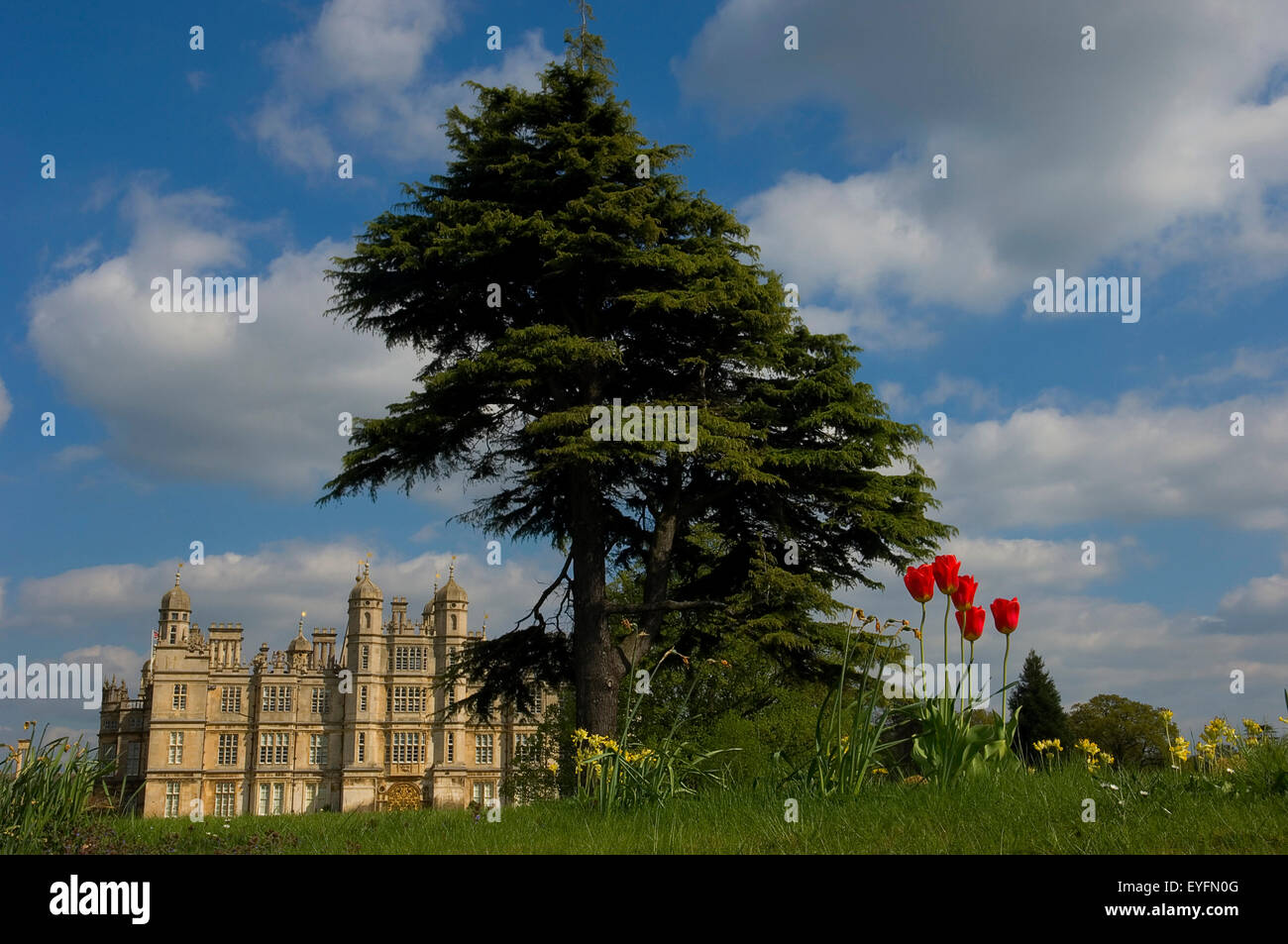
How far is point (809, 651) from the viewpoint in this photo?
12664 millimetres

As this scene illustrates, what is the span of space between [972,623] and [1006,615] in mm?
190

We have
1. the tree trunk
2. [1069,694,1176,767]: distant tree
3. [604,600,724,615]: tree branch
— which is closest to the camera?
the tree trunk

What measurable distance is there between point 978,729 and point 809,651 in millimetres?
6815

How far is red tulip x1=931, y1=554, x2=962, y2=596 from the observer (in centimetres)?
549

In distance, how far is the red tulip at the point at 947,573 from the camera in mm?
5492

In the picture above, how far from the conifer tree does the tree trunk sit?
4 cm

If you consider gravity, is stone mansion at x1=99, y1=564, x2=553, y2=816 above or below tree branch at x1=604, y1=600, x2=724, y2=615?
below

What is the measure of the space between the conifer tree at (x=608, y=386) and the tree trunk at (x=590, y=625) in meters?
0.04

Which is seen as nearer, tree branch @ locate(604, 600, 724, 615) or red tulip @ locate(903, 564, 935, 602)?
red tulip @ locate(903, 564, 935, 602)

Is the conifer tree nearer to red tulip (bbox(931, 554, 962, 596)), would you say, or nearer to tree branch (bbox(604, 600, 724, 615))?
tree branch (bbox(604, 600, 724, 615))

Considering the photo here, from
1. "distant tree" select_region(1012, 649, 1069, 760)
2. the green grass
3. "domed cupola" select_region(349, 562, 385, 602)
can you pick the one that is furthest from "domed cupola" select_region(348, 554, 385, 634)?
the green grass

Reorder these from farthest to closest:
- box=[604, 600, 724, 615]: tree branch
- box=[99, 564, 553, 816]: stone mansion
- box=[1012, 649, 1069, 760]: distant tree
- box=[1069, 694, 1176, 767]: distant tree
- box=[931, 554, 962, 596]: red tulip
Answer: box=[99, 564, 553, 816]: stone mansion → box=[1012, 649, 1069, 760]: distant tree → box=[1069, 694, 1176, 767]: distant tree → box=[604, 600, 724, 615]: tree branch → box=[931, 554, 962, 596]: red tulip

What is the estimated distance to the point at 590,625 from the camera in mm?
12492
